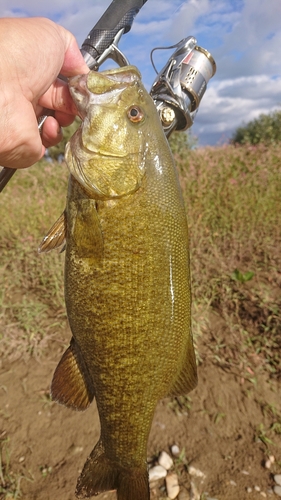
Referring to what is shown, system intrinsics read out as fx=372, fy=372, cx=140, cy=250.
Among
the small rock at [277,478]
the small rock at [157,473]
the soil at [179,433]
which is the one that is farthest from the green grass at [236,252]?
the small rock at [157,473]

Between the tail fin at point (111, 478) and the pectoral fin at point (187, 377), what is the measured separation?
395 millimetres

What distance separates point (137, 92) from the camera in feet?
5.07

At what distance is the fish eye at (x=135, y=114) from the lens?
1.52 meters

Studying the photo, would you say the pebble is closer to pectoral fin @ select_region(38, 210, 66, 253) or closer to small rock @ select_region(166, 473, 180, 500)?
small rock @ select_region(166, 473, 180, 500)

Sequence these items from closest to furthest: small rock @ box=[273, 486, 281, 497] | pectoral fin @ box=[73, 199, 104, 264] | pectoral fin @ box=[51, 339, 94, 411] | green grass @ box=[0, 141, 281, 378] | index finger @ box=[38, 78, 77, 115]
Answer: pectoral fin @ box=[73, 199, 104, 264] < pectoral fin @ box=[51, 339, 94, 411] < index finger @ box=[38, 78, 77, 115] < small rock @ box=[273, 486, 281, 497] < green grass @ box=[0, 141, 281, 378]

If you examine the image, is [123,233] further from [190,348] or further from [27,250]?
[27,250]

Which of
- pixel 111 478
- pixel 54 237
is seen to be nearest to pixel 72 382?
pixel 111 478

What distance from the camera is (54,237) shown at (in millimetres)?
1513

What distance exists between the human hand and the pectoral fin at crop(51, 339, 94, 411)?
0.93m

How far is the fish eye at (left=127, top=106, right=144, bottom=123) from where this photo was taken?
1523 mm

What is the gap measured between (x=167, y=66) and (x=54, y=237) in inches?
54.2

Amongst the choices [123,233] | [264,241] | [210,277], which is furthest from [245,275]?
[123,233]

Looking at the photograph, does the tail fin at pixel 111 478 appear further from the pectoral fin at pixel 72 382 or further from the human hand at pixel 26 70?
the human hand at pixel 26 70

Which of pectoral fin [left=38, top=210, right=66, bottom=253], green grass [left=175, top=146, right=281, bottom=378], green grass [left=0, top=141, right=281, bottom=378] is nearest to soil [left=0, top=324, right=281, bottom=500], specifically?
green grass [left=0, top=141, right=281, bottom=378]
